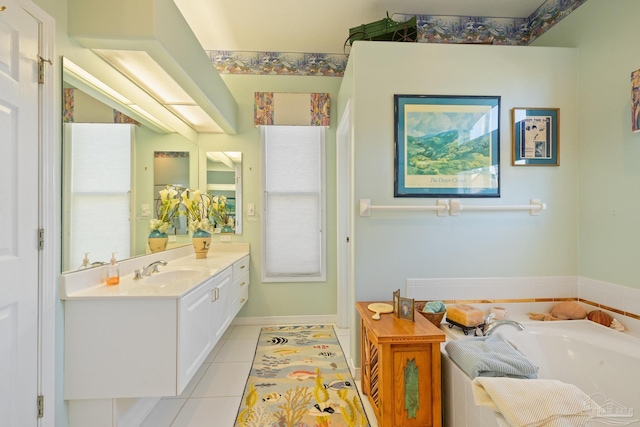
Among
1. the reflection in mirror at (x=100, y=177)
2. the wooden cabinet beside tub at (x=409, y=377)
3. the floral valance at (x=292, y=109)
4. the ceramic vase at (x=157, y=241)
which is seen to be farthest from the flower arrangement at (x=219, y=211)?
the wooden cabinet beside tub at (x=409, y=377)

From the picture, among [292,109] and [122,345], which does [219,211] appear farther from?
[122,345]

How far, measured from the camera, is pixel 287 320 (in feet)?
10.6

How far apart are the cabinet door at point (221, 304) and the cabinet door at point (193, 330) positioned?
0.28 ft

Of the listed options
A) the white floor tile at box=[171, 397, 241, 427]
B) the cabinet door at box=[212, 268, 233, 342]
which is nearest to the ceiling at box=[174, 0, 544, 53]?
the cabinet door at box=[212, 268, 233, 342]

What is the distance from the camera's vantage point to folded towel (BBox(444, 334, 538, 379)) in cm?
133

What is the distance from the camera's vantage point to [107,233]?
5.81 feet

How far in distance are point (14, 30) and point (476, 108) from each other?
266 cm

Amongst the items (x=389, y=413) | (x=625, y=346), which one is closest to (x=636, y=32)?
(x=625, y=346)

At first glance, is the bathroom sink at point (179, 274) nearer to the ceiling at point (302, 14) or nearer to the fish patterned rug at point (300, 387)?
the fish patterned rug at point (300, 387)

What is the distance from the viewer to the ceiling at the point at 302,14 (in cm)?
250

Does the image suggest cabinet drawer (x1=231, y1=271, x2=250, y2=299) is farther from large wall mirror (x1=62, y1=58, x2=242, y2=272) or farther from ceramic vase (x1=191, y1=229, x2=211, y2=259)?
large wall mirror (x1=62, y1=58, x2=242, y2=272)

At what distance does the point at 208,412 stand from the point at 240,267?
124 centimetres

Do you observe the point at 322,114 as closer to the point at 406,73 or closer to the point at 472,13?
the point at 406,73

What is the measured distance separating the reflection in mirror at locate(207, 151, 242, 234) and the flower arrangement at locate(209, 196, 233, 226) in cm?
4
